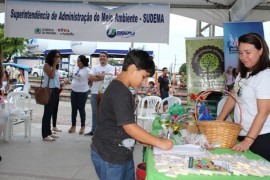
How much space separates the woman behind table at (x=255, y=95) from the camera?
1.94 meters

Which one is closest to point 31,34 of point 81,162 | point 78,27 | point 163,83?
point 78,27

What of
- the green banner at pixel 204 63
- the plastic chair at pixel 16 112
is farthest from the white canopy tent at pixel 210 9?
the plastic chair at pixel 16 112

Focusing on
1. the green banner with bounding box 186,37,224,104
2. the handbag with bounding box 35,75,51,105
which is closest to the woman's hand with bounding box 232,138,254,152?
the handbag with bounding box 35,75,51,105

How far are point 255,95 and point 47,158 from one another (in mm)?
3273

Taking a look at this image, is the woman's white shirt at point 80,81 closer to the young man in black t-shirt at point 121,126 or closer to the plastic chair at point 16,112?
the plastic chair at point 16,112

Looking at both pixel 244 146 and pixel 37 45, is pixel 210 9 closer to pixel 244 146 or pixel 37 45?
pixel 244 146

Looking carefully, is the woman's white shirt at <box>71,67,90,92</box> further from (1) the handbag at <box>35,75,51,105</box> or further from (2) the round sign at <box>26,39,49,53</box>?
(2) the round sign at <box>26,39,49,53</box>

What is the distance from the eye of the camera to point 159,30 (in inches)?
210

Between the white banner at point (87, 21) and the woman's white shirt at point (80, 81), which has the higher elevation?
the white banner at point (87, 21)

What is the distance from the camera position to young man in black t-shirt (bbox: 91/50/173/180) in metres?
1.68

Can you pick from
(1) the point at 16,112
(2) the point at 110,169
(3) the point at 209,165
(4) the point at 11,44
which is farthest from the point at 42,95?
(4) the point at 11,44

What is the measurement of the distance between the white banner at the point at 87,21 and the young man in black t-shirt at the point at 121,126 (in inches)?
146

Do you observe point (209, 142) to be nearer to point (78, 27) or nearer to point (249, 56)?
point (249, 56)

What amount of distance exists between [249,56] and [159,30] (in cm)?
341
